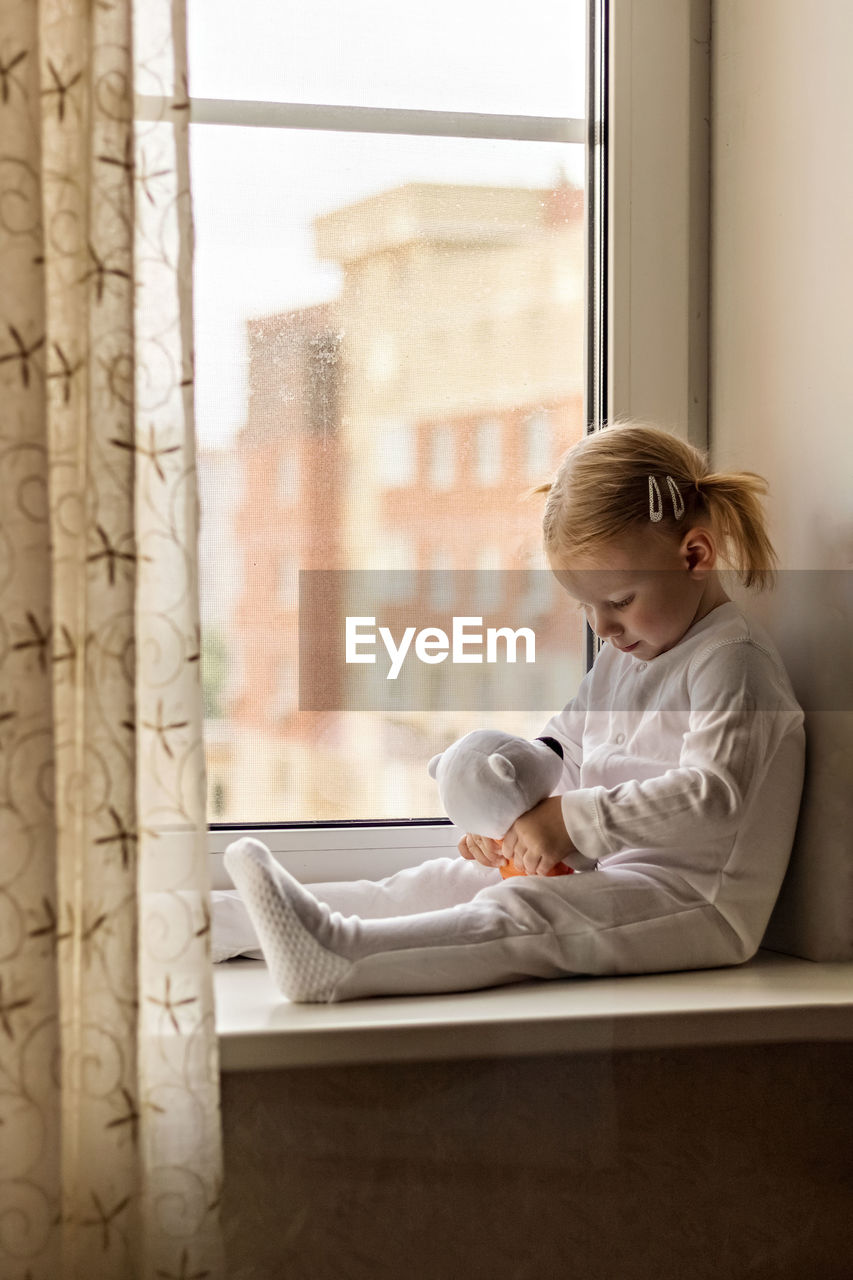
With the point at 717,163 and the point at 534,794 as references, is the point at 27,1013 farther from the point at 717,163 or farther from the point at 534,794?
the point at 717,163

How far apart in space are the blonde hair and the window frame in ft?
0.41

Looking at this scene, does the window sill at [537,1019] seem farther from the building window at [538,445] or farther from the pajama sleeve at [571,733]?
the building window at [538,445]

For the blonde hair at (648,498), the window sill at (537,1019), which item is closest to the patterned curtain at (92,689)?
the window sill at (537,1019)

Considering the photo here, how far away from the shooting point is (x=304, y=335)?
4.14 ft

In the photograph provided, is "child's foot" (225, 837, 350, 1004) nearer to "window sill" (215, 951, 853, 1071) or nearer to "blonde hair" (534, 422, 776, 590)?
"window sill" (215, 951, 853, 1071)

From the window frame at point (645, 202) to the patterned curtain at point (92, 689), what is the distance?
0.53 m

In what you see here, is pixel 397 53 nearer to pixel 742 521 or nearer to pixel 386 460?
pixel 386 460

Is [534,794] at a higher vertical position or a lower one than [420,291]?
lower

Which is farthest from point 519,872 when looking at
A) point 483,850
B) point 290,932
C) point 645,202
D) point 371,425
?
point 645,202

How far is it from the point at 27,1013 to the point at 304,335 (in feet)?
2.37

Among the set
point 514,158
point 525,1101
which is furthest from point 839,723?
point 514,158

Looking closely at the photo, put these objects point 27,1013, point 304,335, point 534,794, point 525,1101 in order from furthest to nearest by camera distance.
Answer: point 304,335 < point 534,794 < point 525,1101 < point 27,1013

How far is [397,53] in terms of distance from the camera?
129 cm

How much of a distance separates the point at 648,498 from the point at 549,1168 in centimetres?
63
